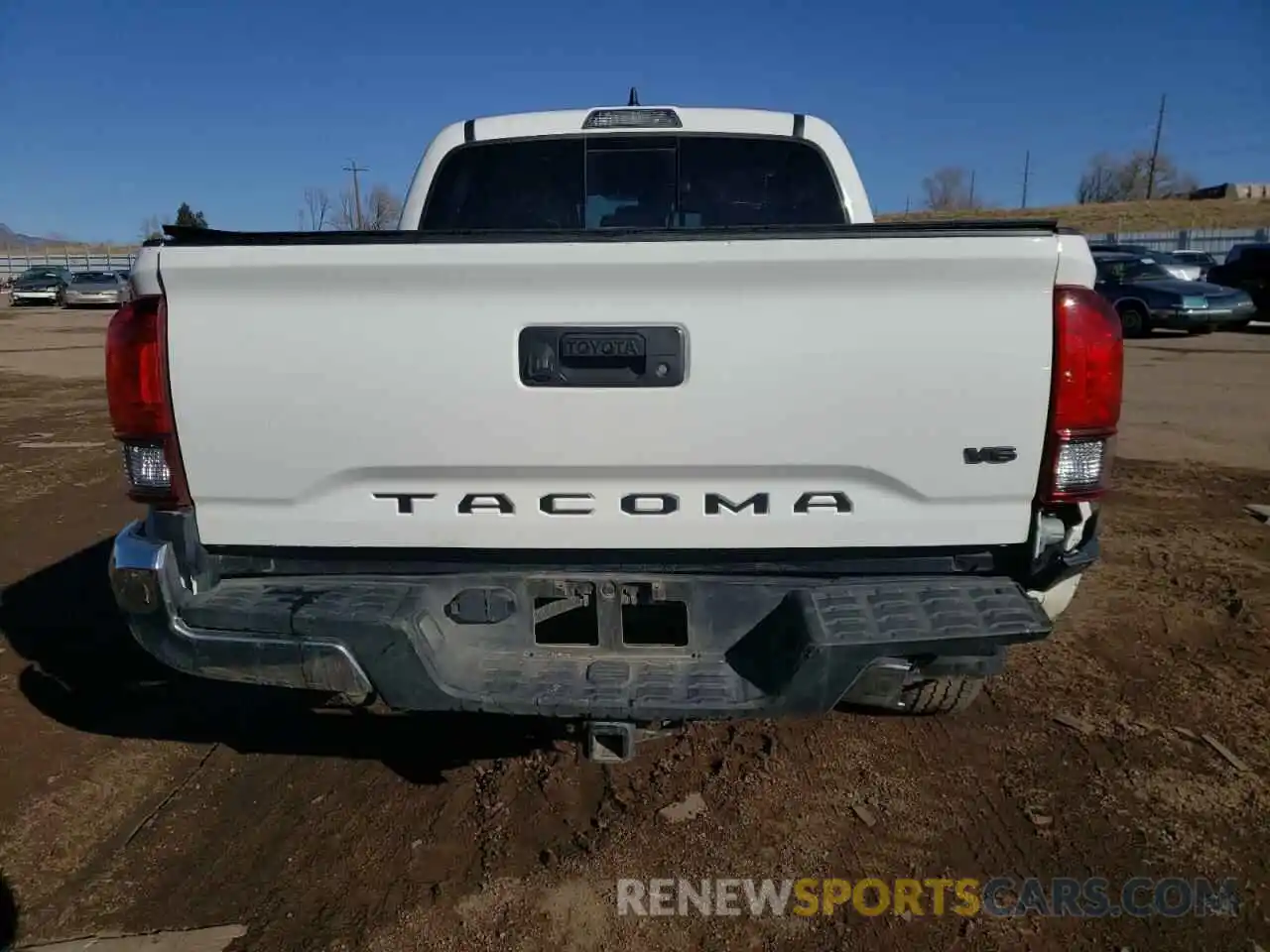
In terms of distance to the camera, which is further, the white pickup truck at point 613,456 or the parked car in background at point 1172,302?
the parked car in background at point 1172,302

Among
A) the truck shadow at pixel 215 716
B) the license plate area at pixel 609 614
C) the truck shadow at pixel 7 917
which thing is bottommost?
the truck shadow at pixel 215 716

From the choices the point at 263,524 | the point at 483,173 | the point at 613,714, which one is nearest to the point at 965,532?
the point at 613,714

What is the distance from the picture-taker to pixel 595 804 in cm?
315

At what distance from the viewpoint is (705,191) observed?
4086mm

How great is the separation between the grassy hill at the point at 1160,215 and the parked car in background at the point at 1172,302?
35929mm

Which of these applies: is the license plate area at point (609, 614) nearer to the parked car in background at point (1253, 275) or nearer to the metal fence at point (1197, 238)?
the parked car in background at point (1253, 275)

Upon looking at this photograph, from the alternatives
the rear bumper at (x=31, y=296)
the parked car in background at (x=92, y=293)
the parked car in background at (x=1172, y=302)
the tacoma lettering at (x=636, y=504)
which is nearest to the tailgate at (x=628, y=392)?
the tacoma lettering at (x=636, y=504)

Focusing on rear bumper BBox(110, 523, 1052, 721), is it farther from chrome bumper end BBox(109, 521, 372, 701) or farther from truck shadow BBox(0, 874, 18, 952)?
truck shadow BBox(0, 874, 18, 952)

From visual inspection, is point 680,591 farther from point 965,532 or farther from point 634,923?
point 634,923

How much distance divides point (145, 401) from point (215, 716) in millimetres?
1891

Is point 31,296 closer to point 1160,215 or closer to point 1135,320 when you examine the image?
point 1135,320

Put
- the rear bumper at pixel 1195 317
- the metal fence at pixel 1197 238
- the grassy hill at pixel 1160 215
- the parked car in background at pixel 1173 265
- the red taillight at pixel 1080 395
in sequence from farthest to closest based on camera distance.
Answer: the grassy hill at pixel 1160 215 → the metal fence at pixel 1197 238 → the parked car in background at pixel 1173 265 → the rear bumper at pixel 1195 317 → the red taillight at pixel 1080 395

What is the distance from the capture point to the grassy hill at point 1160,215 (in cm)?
5959

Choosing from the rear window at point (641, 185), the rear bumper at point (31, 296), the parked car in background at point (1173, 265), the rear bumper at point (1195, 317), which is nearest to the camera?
the rear window at point (641, 185)
